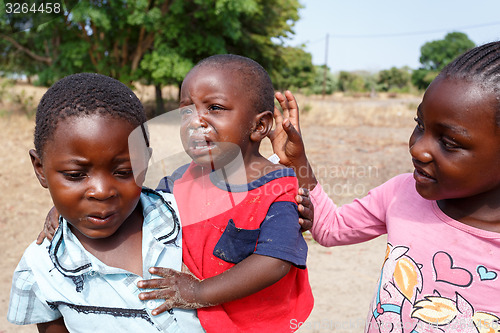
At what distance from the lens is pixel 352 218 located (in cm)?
163

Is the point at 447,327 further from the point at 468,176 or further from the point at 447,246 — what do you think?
the point at 468,176

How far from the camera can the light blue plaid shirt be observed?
1.24 metres

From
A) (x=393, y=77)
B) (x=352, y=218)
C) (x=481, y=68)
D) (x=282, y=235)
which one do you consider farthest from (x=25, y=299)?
(x=393, y=77)

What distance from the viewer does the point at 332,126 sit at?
1414cm

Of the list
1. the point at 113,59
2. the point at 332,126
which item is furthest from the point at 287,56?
the point at 113,59

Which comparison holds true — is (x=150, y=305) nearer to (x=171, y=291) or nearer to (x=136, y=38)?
(x=171, y=291)

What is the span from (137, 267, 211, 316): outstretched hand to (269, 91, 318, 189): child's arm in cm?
67

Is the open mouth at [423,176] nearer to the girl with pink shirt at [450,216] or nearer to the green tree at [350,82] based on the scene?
the girl with pink shirt at [450,216]

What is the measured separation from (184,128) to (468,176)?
38.3 inches

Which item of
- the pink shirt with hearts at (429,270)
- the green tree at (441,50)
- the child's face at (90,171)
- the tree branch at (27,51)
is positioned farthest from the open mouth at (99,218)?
the green tree at (441,50)

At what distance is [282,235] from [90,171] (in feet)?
2.07

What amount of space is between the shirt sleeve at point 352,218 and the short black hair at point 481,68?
0.50 m

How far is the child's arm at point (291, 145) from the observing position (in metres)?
1.67

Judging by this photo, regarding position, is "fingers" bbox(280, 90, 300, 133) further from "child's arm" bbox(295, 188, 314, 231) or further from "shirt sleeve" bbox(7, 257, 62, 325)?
"shirt sleeve" bbox(7, 257, 62, 325)
